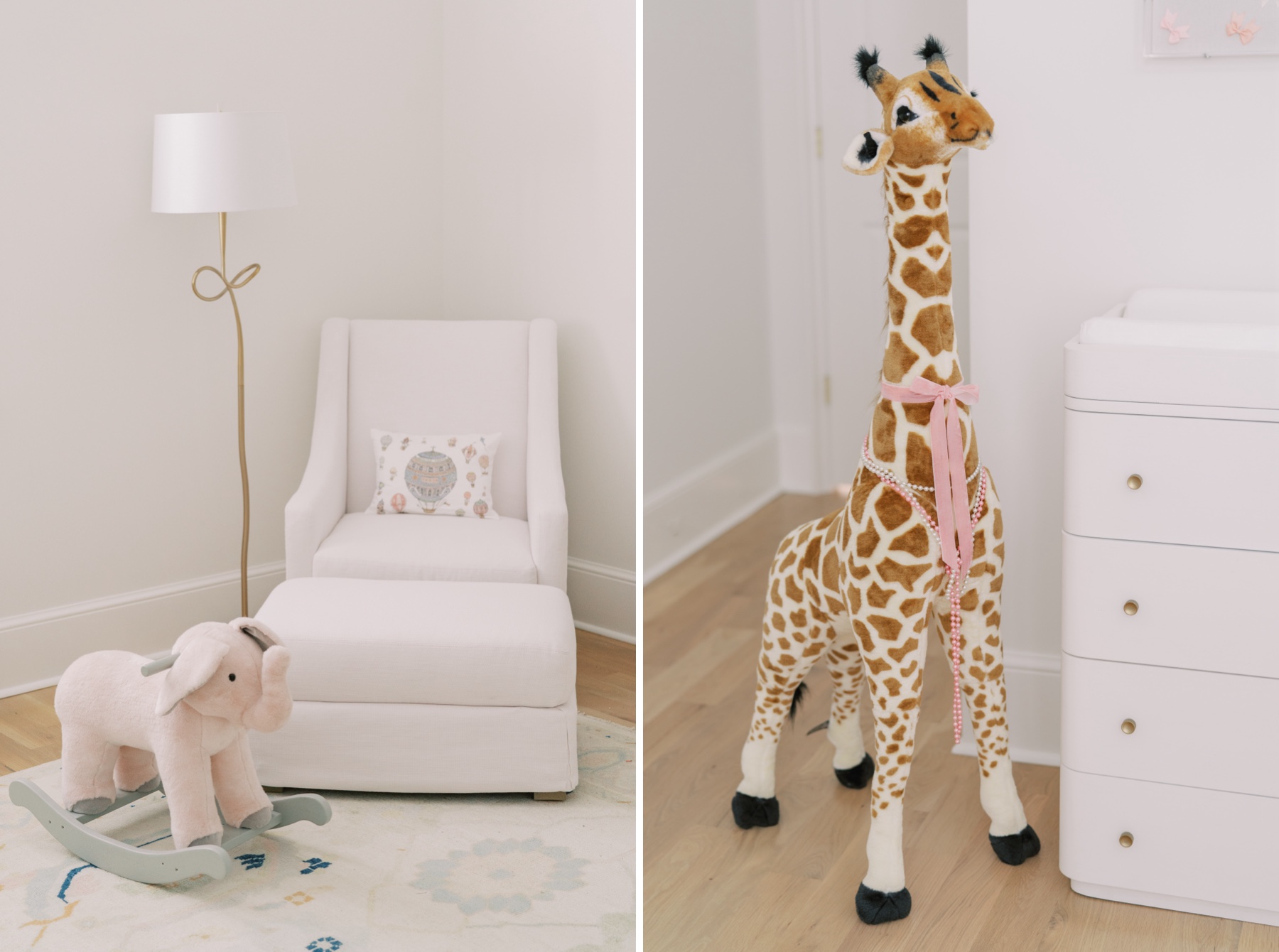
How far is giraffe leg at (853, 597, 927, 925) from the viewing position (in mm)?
1836

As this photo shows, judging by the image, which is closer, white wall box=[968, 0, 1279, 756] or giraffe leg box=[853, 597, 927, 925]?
giraffe leg box=[853, 597, 927, 925]

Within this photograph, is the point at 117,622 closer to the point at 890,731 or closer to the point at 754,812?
the point at 754,812

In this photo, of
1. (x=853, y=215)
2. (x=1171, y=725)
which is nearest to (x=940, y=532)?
(x=1171, y=725)

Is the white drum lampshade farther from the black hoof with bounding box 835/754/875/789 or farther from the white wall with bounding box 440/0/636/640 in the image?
the black hoof with bounding box 835/754/875/789

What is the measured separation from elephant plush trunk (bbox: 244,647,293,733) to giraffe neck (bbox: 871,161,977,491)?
3.48 feet

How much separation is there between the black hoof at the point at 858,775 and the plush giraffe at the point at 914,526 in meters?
0.30

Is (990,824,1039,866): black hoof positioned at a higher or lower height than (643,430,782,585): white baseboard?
lower

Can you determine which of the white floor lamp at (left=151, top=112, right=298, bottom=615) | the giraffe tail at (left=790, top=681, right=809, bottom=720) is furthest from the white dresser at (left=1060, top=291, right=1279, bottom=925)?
the white floor lamp at (left=151, top=112, right=298, bottom=615)

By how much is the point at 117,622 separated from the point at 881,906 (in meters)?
2.15

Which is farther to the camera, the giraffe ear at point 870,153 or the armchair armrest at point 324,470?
the armchair armrest at point 324,470

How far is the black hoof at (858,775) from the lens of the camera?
229 centimetres

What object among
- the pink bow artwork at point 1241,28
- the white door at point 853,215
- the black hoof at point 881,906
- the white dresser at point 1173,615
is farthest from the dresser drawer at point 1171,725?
the white door at point 853,215

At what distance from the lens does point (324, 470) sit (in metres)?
3.02

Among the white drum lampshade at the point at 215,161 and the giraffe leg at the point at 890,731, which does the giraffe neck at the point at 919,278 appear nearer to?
the giraffe leg at the point at 890,731
